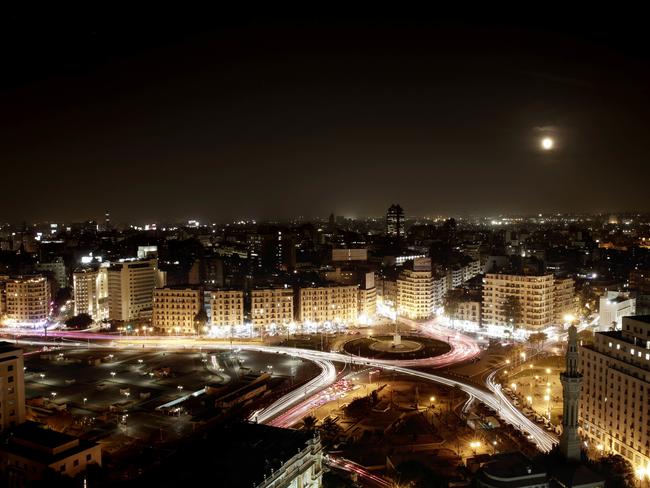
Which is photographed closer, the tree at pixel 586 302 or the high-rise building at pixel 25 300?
the tree at pixel 586 302

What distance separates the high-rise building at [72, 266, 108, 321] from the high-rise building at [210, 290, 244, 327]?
A: 1724 cm

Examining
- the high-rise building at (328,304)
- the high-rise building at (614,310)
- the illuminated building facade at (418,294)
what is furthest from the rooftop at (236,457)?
the illuminated building facade at (418,294)

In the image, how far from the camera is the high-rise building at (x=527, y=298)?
161 feet

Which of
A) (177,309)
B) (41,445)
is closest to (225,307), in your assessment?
(177,309)

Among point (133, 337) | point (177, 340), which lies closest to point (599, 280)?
point (177, 340)

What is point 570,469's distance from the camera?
20.6 meters

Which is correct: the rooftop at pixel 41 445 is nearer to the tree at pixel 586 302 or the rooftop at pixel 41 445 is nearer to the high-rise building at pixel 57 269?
the tree at pixel 586 302

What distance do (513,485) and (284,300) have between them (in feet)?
121

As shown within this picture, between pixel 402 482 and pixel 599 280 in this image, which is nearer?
pixel 402 482

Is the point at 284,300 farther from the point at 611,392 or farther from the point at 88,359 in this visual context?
the point at 611,392

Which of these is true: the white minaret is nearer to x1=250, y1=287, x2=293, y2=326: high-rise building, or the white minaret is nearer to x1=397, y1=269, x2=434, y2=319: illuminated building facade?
x1=250, y1=287, x2=293, y2=326: high-rise building

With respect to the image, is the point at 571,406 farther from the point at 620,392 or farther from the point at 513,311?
the point at 513,311

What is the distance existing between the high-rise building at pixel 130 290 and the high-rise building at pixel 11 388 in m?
35.2

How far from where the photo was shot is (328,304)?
55875 mm
